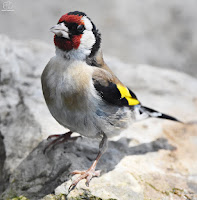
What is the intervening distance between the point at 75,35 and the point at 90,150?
147 centimetres

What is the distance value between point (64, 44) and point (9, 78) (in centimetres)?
211

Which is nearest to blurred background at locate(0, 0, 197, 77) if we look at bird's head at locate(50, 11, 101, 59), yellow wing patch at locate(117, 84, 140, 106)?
yellow wing patch at locate(117, 84, 140, 106)

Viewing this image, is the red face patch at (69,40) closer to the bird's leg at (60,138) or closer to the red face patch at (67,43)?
the red face patch at (67,43)

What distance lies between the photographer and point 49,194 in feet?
12.2

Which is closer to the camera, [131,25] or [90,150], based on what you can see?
[90,150]

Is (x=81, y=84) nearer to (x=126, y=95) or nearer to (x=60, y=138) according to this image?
(x=126, y=95)

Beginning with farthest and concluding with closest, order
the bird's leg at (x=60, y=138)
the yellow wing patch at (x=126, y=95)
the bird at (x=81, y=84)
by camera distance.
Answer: the bird's leg at (x=60, y=138), the yellow wing patch at (x=126, y=95), the bird at (x=81, y=84)

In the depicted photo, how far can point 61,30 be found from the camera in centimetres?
351

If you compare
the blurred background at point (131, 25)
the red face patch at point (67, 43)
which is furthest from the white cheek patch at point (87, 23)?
the blurred background at point (131, 25)

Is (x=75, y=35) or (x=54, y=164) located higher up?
(x=75, y=35)

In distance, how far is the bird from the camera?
142 inches

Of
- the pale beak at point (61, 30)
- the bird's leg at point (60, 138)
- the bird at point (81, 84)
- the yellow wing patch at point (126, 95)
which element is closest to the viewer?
the pale beak at point (61, 30)

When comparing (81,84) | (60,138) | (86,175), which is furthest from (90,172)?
(81,84)

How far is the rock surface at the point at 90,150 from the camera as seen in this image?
387 centimetres
